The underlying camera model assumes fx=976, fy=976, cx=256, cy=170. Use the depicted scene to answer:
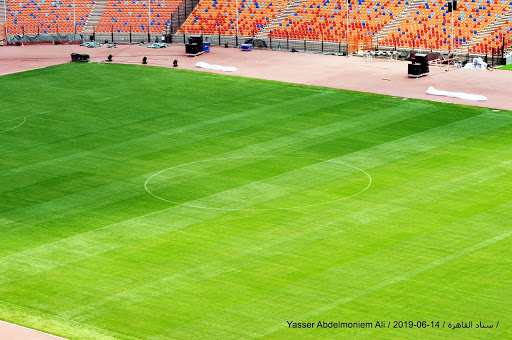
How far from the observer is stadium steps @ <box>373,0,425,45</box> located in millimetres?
81312


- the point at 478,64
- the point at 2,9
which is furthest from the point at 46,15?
the point at 478,64

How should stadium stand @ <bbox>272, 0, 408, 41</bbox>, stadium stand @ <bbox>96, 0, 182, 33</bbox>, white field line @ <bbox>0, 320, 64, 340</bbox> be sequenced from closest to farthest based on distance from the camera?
white field line @ <bbox>0, 320, 64, 340</bbox>
stadium stand @ <bbox>272, 0, 408, 41</bbox>
stadium stand @ <bbox>96, 0, 182, 33</bbox>

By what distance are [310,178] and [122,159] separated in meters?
10.6

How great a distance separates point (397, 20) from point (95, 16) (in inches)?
1209

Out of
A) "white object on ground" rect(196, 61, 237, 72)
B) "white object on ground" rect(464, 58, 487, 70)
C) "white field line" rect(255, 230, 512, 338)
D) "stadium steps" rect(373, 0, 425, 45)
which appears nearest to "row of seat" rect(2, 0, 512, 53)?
"stadium steps" rect(373, 0, 425, 45)

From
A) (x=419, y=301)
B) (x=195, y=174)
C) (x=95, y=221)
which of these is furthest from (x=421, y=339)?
(x=195, y=174)

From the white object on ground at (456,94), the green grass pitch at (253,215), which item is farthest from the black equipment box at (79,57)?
the white object on ground at (456,94)

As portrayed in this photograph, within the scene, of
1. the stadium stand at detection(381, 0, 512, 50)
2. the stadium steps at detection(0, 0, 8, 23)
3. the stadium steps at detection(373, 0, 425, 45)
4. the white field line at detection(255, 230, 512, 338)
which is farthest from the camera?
the stadium steps at detection(0, 0, 8, 23)

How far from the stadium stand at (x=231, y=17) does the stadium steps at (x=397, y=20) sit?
11.8 metres

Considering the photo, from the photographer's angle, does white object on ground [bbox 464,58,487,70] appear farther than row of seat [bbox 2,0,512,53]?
No

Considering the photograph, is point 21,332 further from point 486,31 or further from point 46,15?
point 46,15

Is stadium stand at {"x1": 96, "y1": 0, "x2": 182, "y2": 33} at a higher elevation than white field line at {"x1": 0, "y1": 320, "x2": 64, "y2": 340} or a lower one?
higher

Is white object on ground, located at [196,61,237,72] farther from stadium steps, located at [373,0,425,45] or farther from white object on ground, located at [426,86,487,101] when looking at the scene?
white object on ground, located at [426,86,487,101]

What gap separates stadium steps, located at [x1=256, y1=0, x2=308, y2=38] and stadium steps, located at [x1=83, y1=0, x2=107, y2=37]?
17.0 meters
